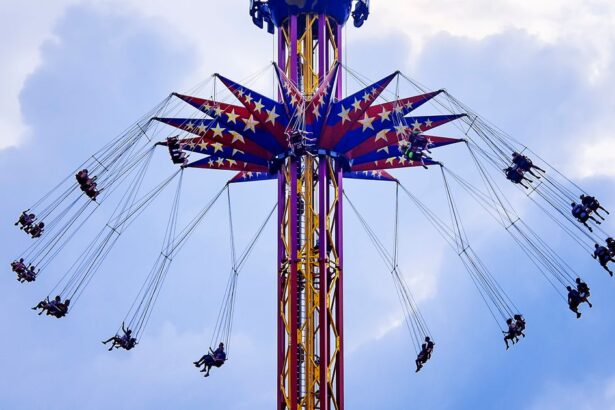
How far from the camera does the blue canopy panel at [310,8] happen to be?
4356cm

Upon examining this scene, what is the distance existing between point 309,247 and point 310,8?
9.06 m

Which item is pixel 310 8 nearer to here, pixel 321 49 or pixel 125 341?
pixel 321 49

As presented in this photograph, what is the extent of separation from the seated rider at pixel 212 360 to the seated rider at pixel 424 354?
22.4 ft

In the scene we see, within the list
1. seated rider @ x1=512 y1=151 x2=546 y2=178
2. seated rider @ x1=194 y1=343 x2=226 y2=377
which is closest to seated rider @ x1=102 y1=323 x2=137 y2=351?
seated rider @ x1=194 y1=343 x2=226 y2=377

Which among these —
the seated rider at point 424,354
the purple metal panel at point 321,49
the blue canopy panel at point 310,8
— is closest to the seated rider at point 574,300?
the seated rider at point 424,354

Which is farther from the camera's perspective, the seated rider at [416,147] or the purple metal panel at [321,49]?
the purple metal panel at [321,49]

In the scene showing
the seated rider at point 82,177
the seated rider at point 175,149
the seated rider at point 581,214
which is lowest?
the seated rider at point 581,214

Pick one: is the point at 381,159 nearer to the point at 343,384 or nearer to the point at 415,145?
the point at 415,145

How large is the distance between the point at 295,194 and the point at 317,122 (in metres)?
2.54

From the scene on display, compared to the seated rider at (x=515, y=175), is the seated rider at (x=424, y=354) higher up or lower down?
lower down

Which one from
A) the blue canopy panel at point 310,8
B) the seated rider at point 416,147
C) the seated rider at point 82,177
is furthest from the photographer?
the blue canopy panel at point 310,8

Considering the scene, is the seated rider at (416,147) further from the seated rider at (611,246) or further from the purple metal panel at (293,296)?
the seated rider at (611,246)

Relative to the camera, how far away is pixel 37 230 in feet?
139

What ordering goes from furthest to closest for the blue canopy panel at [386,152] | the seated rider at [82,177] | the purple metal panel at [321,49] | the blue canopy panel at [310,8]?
the blue canopy panel at [310,8], the purple metal panel at [321,49], the blue canopy panel at [386,152], the seated rider at [82,177]
